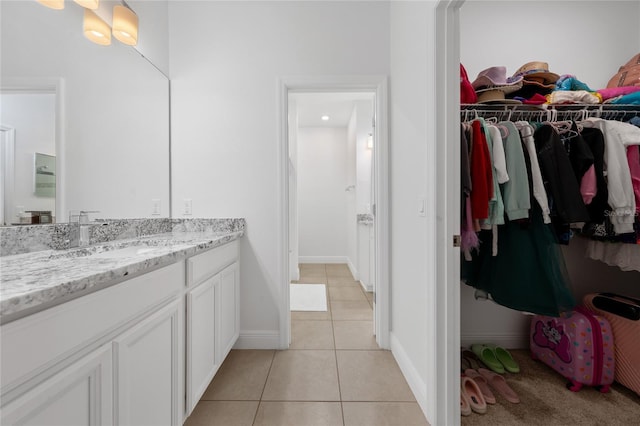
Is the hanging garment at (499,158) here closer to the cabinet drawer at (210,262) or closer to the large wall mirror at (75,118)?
the cabinet drawer at (210,262)

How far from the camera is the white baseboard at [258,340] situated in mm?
2025

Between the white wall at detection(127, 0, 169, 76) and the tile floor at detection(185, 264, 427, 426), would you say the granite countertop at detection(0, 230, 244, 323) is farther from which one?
the white wall at detection(127, 0, 169, 76)

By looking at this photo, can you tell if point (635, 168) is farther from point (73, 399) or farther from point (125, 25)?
point (125, 25)

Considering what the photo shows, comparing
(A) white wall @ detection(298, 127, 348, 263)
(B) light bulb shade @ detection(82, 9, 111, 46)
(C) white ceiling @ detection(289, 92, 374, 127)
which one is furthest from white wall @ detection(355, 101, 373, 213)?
(B) light bulb shade @ detection(82, 9, 111, 46)

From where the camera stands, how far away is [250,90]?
2037 millimetres

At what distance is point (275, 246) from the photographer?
2047mm

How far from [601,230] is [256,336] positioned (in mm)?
2341

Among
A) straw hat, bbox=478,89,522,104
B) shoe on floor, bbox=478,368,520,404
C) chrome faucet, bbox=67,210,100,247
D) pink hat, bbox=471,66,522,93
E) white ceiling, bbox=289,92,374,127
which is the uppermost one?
white ceiling, bbox=289,92,374,127

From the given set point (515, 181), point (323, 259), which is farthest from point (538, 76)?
point (323, 259)

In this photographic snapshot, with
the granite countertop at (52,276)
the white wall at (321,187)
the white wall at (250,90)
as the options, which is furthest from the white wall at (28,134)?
the white wall at (321,187)

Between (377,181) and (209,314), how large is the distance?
1461mm

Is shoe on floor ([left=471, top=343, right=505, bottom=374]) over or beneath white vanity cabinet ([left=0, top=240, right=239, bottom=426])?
beneath

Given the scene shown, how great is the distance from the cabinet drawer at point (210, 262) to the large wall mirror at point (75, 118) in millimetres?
638

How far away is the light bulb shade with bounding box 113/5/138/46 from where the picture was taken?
154 centimetres
